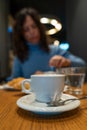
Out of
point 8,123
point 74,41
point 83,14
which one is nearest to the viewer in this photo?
point 8,123

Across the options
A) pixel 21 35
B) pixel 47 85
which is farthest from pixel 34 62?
pixel 47 85

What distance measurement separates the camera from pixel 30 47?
60.5 inches

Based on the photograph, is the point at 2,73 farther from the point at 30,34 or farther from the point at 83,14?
the point at 30,34

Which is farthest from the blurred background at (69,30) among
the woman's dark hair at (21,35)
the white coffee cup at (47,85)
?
the white coffee cup at (47,85)

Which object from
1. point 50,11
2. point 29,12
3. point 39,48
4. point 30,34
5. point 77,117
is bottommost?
point 77,117

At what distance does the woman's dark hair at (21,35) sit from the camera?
145cm

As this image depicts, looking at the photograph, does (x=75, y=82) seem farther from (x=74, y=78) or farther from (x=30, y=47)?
(x=30, y=47)

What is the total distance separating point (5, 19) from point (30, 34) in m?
2.09

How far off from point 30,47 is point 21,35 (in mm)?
116

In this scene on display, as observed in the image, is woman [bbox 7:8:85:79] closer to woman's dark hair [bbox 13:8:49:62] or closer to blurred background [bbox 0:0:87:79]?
woman's dark hair [bbox 13:8:49:62]

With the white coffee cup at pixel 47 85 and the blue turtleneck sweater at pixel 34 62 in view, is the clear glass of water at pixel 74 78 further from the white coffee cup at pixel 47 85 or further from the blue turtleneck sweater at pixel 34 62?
the blue turtleneck sweater at pixel 34 62

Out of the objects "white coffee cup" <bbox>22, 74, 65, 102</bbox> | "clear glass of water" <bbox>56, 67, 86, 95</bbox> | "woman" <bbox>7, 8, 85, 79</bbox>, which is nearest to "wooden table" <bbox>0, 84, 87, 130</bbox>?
"white coffee cup" <bbox>22, 74, 65, 102</bbox>

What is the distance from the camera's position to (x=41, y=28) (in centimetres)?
152

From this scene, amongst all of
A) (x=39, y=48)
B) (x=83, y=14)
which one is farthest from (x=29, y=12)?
(x=83, y=14)
